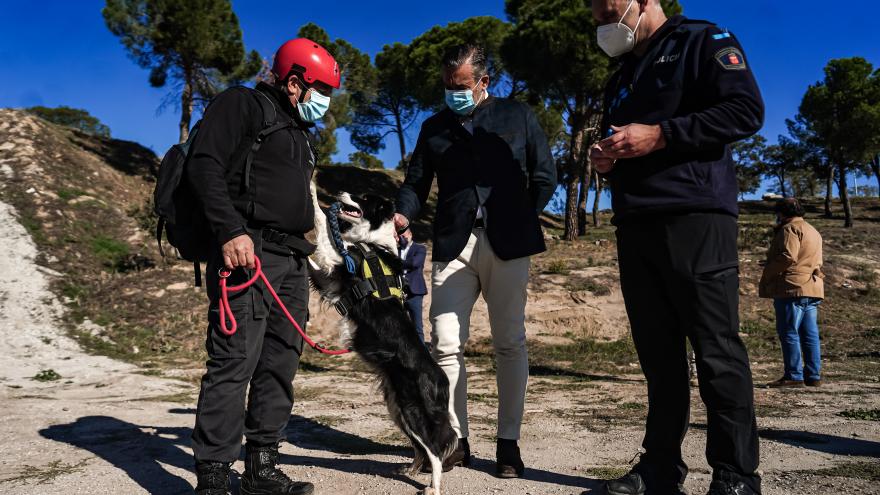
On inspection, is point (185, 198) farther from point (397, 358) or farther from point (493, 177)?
point (493, 177)

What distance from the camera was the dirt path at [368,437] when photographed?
326 centimetres

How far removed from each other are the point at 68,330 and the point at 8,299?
191cm

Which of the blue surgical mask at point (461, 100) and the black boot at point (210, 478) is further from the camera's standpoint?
the blue surgical mask at point (461, 100)

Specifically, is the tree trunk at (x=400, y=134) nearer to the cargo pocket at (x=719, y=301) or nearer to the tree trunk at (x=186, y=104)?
the tree trunk at (x=186, y=104)

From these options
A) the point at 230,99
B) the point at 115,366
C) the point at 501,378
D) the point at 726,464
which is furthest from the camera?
the point at 115,366

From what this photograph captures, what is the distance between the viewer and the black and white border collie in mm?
3316

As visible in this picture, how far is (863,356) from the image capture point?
350 inches

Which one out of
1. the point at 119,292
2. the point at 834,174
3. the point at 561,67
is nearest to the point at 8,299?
the point at 119,292

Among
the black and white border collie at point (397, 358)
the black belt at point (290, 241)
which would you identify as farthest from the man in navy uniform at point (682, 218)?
the black belt at point (290, 241)

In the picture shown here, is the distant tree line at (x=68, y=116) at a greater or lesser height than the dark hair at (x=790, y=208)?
greater

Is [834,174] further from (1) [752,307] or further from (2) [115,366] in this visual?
(2) [115,366]

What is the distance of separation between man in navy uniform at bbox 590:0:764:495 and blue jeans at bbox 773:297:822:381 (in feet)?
16.5

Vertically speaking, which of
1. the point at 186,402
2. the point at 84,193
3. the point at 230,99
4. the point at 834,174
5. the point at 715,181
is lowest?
the point at 186,402

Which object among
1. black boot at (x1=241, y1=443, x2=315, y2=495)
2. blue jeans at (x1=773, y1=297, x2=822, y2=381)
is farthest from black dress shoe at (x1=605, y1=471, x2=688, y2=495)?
blue jeans at (x1=773, y1=297, x2=822, y2=381)
